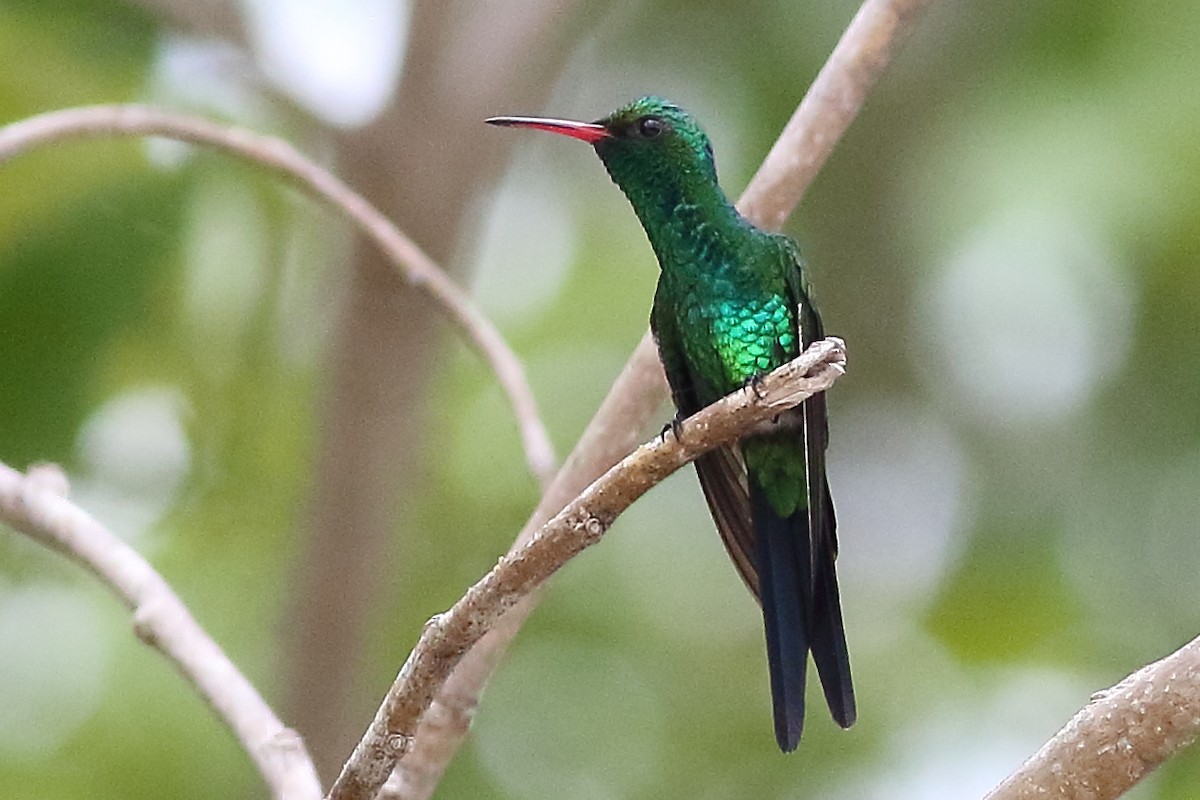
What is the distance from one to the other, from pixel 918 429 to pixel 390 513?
161 cm

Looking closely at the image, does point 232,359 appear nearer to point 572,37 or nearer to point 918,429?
point 572,37

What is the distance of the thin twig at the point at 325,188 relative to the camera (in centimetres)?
230

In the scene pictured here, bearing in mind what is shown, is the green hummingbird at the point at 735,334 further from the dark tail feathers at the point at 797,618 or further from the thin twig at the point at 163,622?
the thin twig at the point at 163,622

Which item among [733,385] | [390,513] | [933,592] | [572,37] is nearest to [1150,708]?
[733,385]

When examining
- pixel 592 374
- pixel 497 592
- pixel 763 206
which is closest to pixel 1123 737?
pixel 497 592

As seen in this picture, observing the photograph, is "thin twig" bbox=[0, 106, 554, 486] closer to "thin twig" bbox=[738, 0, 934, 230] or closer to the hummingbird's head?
the hummingbird's head

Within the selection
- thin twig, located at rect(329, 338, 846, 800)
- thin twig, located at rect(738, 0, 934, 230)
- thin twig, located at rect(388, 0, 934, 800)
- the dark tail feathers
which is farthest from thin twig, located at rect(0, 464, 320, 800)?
thin twig, located at rect(738, 0, 934, 230)

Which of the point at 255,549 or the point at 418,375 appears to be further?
the point at 255,549

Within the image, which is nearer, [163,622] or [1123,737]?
[1123,737]

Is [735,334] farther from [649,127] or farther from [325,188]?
[325,188]

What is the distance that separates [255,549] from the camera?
3695 millimetres

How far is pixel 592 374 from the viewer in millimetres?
3900

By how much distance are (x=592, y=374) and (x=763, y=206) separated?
175 cm

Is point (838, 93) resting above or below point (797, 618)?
above
